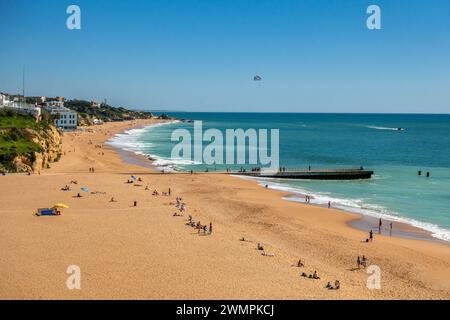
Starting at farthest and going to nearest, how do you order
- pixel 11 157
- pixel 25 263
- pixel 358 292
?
pixel 11 157 → pixel 25 263 → pixel 358 292

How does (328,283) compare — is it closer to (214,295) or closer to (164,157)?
(214,295)

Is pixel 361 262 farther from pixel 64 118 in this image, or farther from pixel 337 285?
pixel 64 118

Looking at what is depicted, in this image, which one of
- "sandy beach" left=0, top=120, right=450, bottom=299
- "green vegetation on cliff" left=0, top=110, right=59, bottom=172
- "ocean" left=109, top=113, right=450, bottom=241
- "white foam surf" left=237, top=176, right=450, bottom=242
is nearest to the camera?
"sandy beach" left=0, top=120, right=450, bottom=299

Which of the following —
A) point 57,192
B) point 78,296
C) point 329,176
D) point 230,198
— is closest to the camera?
point 78,296

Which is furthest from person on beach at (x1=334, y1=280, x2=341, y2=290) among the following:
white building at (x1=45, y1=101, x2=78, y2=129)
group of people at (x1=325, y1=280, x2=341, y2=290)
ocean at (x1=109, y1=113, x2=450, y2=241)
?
white building at (x1=45, y1=101, x2=78, y2=129)

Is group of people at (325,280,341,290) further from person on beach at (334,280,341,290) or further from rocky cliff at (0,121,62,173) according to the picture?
rocky cliff at (0,121,62,173)
